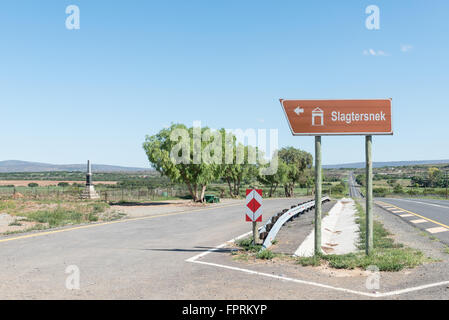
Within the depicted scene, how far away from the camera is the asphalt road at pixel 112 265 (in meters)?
6.31

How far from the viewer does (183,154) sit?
114 feet

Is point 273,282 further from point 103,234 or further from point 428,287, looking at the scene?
point 103,234

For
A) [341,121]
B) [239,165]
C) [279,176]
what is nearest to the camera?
[341,121]

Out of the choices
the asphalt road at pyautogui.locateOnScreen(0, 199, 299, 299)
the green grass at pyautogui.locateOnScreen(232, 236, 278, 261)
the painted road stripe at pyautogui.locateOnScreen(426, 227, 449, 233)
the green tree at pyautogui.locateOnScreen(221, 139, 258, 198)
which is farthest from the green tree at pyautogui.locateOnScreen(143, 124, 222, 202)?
the green grass at pyautogui.locateOnScreen(232, 236, 278, 261)

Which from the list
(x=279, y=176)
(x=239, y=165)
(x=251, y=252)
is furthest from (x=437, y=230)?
(x=279, y=176)

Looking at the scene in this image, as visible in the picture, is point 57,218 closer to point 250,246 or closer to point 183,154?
point 250,246

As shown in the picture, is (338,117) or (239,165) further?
(239,165)

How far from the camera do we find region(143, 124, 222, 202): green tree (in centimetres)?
3478

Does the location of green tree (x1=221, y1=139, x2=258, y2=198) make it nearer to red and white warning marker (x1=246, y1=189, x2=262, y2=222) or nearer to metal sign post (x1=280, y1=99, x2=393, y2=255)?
red and white warning marker (x1=246, y1=189, x2=262, y2=222)

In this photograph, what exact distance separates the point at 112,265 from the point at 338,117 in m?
6.44

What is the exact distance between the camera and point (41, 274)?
25.0 feet

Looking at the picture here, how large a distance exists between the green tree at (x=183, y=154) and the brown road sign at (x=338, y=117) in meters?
25.7

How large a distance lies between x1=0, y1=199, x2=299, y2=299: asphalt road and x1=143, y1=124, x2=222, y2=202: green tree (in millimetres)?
19985
